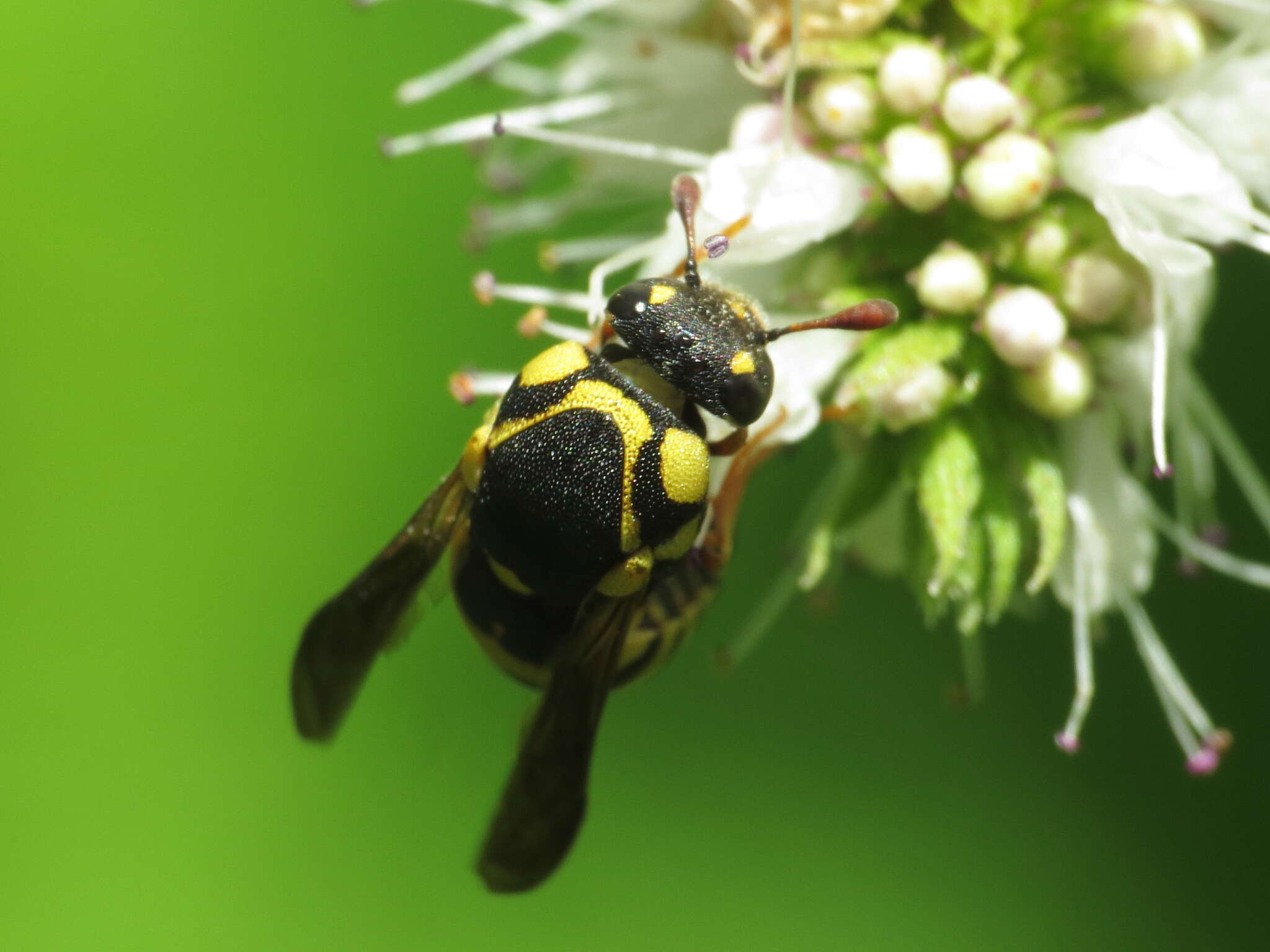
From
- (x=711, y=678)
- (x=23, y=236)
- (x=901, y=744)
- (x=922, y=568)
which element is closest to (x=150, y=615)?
(x=23, y=236)

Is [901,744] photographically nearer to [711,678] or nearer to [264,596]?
[711,678]

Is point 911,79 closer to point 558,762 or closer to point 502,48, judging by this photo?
point 502,48

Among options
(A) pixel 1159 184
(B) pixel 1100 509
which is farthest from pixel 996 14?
(B) pixel 1100 509

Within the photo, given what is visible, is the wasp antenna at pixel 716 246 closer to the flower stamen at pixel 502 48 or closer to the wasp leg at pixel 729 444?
the wasp leg at pixel 729 444

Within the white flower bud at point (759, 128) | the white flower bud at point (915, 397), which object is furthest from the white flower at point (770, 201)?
the white flower bud at point (915, 397)

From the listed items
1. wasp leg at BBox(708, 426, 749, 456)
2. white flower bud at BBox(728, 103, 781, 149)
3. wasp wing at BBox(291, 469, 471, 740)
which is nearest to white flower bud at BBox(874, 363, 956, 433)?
wasp leg at BBox(708, 426, 749, 456)

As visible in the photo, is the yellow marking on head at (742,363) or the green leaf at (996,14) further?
the green leaf at (996,14)
